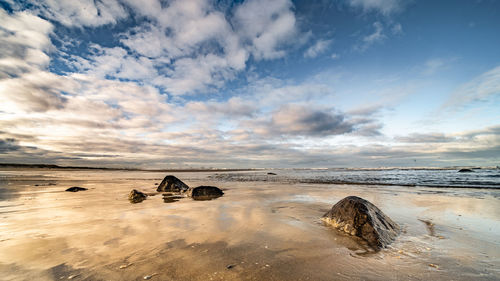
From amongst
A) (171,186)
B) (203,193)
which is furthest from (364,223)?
(171,186)

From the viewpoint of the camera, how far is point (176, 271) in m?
2.54

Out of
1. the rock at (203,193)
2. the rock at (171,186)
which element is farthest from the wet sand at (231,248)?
the rock at (171,186)

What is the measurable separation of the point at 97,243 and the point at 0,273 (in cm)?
113

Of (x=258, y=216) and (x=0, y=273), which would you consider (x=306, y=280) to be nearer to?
(x=258, y=216)

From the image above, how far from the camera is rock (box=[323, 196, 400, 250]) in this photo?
12.3 feet

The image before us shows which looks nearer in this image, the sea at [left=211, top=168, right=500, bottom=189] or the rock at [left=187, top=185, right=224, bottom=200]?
the rock at [left=187, top=185, right=224, bottom=200]

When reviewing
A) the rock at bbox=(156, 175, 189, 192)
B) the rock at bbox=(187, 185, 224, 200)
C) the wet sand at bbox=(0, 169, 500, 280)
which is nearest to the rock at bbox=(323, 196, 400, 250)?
the wet sand at bbox=(0, 169, 500, 280)

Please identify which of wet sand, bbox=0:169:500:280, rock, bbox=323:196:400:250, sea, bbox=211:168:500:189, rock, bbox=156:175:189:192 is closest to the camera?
wet sand, bbox=0:169:500:280

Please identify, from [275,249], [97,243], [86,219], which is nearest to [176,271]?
[275,249]

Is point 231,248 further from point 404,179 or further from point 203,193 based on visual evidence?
point 404,179

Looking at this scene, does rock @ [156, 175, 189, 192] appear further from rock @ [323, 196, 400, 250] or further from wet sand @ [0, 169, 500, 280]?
rock @ [323, 196, 400, 250]

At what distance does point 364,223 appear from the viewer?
4.06 metres

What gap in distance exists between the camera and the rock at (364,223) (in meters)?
3.75

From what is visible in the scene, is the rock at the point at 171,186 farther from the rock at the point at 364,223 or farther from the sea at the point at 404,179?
the sea at the point at 404,179
